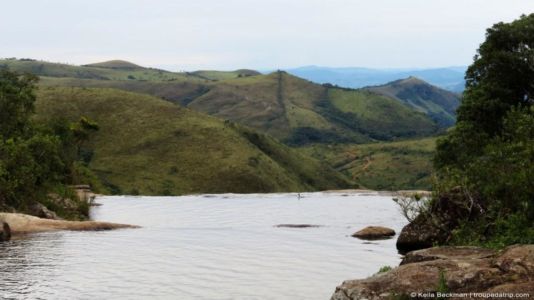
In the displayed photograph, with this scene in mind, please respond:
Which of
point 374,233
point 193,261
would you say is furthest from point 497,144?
point 193,261

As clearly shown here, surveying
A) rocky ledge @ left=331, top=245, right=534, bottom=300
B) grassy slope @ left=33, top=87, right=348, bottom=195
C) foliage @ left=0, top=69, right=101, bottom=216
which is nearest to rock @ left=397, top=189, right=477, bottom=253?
rocky ledge @ left=331, top=245, right=534, bottom=300

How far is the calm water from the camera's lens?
1340 inches

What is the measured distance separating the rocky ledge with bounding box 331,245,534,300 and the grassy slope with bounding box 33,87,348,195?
428ft

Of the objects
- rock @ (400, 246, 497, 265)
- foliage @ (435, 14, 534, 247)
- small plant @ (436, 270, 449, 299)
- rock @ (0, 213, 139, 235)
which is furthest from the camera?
rock @ (0, 213, 139, 235)

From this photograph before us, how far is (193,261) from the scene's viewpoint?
4491 cm

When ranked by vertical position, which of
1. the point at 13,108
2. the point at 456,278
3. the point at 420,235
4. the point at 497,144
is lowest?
the point at 420,235

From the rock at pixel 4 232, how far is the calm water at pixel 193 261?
1233mm

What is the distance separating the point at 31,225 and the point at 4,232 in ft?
20.8

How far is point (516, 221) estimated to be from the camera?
34375 mm

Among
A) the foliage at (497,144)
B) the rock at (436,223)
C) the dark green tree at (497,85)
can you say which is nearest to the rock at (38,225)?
the rock at (436,223)

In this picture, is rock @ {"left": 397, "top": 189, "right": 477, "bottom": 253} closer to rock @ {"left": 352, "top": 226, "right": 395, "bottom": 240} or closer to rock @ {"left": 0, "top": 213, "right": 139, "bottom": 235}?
rock @ {"left": 352, "top": 226, "right": 395, "bottom": 240}

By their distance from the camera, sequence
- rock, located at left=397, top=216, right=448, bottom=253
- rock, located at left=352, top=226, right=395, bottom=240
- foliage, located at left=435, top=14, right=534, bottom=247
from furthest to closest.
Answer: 1. rock, located at left=352, top=226, right=395, bottom=240
2. rock, located at left=397, top=216, right=448, bottom=253
3. foliage, located at left=435, top=14, right=534, bottom=247

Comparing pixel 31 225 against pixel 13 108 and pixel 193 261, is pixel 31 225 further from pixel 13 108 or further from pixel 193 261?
pixel 13 108

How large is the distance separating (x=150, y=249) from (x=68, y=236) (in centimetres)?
1028
